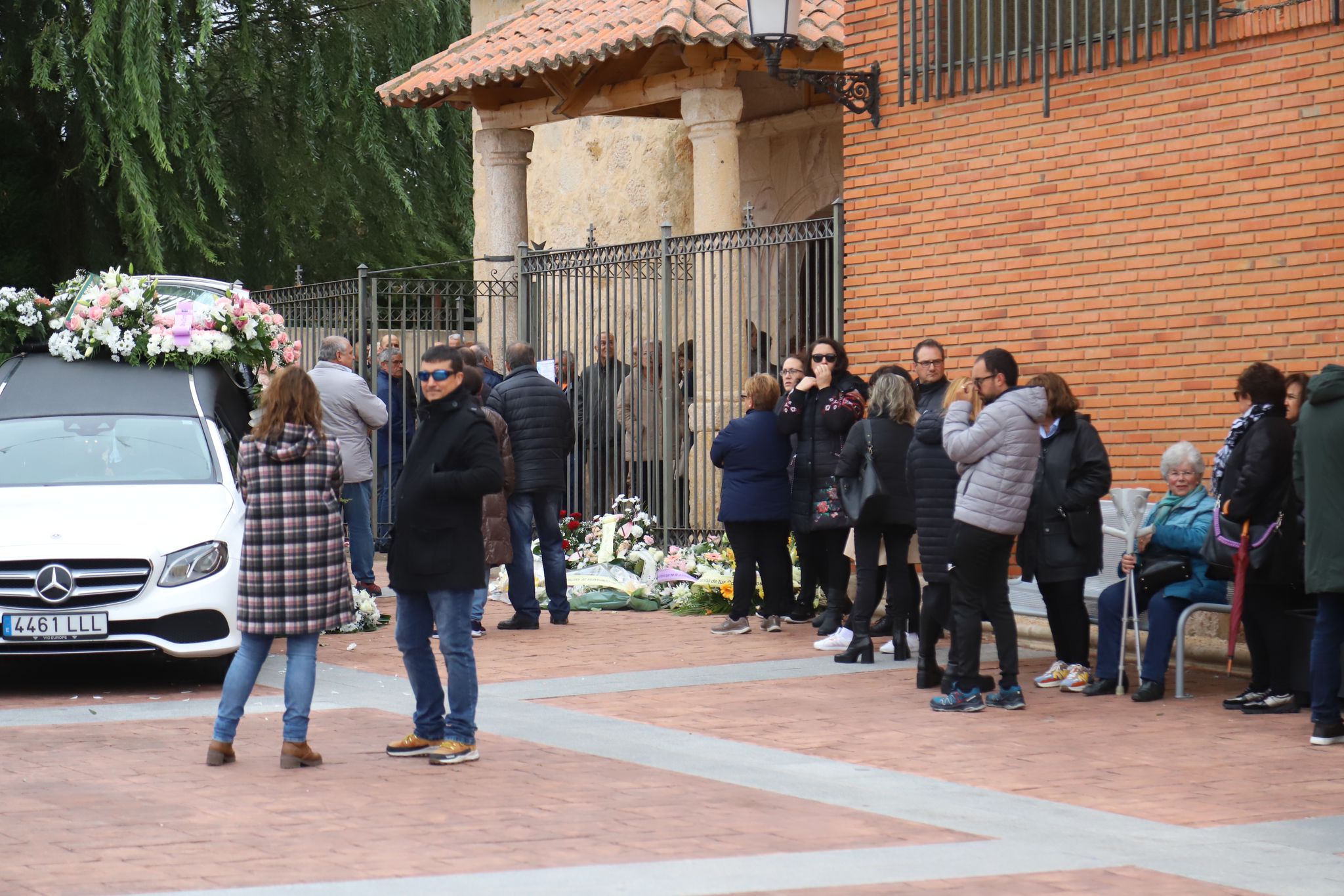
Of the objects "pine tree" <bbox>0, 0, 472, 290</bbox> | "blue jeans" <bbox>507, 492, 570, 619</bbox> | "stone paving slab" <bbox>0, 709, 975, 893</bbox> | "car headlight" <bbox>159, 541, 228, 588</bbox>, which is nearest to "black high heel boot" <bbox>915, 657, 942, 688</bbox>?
"stone paving slab" <bbox>0, 709, 975, 893</bbox>

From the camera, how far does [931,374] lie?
10.6m

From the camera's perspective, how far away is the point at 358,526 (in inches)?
534

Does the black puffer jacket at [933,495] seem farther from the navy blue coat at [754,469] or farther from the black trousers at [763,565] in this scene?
the black trousers at [763,565]

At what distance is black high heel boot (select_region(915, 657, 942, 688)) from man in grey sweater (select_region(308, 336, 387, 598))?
16.2 ft

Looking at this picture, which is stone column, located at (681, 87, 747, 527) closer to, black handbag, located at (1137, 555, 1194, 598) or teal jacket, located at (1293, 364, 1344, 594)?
black handbag, located at (1137, 555, 1194, 598)

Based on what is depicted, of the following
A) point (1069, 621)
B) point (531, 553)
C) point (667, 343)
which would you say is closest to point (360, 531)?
point (531, 553)

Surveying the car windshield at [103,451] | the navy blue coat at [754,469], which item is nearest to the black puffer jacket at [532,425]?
the navy blue coat at [754,469]

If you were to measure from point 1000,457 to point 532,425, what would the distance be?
→ 4.40m

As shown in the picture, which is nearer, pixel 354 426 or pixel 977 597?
pixel 977 597

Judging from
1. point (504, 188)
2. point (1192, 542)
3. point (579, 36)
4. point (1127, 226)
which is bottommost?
point (1192, 542)

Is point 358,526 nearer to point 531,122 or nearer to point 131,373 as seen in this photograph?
point 131,373

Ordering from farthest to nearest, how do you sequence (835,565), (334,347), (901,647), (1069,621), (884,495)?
1. (334,347)
2. (835,565)
3. (901,647)
4. (884,495)
5. (1069,621)

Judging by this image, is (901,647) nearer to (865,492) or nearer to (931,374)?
(865,492)

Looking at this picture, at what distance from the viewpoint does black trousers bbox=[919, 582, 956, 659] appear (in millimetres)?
9633
